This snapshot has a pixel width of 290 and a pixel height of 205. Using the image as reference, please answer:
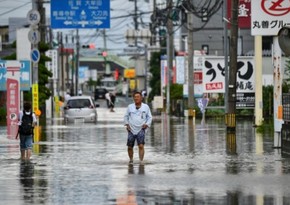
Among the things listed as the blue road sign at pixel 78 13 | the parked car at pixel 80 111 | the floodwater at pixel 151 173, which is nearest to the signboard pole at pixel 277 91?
the floodwater at pixel 151 173

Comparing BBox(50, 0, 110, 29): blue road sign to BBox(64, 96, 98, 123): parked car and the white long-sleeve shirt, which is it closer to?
BBox(64, 96, 98, 123): parked car

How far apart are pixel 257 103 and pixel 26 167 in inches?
748

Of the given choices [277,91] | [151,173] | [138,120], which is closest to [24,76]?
[277,91]

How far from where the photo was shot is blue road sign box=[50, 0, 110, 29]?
153 ft

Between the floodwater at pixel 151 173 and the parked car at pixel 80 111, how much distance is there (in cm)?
1888

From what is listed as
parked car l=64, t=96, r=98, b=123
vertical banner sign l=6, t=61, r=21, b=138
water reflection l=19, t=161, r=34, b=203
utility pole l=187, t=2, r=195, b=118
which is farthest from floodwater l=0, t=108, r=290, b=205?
utility pole l=187, t=2, r=195, b=118

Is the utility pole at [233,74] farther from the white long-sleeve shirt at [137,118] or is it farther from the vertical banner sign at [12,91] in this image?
the white long-sleeve shirt at [137,118]

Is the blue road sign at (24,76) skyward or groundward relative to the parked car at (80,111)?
skyward

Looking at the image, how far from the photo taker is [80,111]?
49.1 m

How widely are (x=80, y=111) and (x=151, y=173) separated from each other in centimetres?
3092

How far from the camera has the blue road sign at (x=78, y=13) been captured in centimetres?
4669

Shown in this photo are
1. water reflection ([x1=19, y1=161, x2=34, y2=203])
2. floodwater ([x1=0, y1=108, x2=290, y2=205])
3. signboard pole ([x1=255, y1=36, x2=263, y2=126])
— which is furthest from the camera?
signboard pole ([x1=255, y1=36, x2=263, y2=126])

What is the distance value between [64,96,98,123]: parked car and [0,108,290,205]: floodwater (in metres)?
18.9

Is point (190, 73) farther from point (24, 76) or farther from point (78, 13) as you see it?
point (24, 76)
